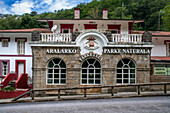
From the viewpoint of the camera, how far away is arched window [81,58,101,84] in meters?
13.7

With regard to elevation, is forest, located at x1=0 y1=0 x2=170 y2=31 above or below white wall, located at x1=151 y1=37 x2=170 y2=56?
above

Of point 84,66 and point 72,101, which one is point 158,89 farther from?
point 72,101

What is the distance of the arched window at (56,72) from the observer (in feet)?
45.1

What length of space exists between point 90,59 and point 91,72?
38.9 inches

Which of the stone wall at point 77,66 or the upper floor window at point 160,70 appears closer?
the stone wall at point 77,66

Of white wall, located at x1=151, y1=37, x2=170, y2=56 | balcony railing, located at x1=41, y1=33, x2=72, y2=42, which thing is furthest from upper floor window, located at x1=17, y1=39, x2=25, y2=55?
white wall, located at x1=151, y1=37, x2=170, y2=56

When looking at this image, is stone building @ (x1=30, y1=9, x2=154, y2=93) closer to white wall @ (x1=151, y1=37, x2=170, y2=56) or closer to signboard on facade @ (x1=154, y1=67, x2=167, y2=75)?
signboard on facade @ (x1=154, y1=67, x2=167, y2=75)

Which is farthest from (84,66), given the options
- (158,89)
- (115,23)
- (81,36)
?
(115,23)

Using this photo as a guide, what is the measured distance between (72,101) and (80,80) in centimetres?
346

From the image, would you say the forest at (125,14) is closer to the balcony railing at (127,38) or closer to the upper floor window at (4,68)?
the upper floor window at (4,68)

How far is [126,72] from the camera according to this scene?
1381 centimetres

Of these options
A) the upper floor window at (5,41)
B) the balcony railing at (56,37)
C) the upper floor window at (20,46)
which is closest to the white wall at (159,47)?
the balcony railing at (56,37)

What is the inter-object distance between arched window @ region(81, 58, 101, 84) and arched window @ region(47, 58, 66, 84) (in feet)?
4.97

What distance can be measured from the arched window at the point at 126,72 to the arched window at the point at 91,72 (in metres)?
1.55
